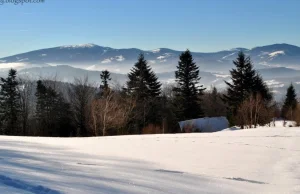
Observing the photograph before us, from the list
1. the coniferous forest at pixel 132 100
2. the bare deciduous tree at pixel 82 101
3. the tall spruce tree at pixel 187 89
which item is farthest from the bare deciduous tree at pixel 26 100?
the tall spruce tree at pixel 187 89

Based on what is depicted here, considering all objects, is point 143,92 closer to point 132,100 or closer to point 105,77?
point 132,100

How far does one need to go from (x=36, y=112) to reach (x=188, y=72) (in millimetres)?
24382

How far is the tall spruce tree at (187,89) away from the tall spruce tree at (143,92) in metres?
3.44

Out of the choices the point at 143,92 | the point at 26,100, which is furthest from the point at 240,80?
the point at 26,100

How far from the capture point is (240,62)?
4856 centimetres

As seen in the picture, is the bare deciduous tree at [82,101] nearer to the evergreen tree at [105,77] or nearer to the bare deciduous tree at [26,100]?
the evergreen tree at [105,77]

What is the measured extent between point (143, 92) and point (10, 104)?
19.3 m

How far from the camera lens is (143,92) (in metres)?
46.3

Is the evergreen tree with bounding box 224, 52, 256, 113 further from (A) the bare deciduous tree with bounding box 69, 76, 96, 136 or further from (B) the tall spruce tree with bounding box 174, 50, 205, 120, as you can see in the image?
(A) the bare deciduous tree with bounding box 69, 76, 96, 136

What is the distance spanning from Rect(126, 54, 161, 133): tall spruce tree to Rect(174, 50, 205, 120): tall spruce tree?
3442 mm

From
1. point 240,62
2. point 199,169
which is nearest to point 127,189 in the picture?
point 199,169

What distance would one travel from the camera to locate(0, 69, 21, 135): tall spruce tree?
42375 millimetres

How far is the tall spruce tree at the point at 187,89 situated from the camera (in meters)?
46.7

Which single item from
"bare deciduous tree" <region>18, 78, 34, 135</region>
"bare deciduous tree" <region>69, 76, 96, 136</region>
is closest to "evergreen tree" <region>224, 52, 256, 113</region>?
"bare deciduous tree" <region>69, 76, 96, 136</region>
